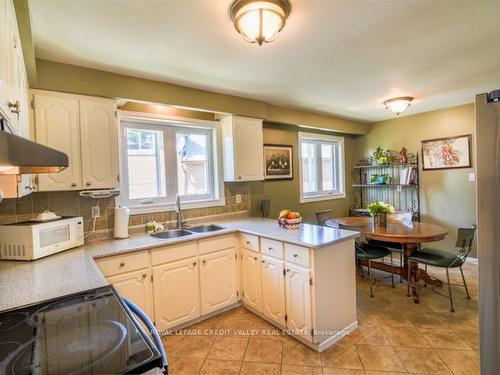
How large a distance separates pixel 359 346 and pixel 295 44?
7.95 feet

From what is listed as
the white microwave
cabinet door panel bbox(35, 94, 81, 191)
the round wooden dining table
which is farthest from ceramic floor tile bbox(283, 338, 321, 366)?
cabinet door panel bbox(35, 94, 81, 191)

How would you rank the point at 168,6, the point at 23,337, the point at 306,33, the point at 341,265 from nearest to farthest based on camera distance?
the point at 23,337, the point at 168,6, the point at 306,33, the point at 341,265

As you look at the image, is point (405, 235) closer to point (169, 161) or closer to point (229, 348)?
point (229, 348)

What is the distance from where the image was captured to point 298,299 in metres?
2.19

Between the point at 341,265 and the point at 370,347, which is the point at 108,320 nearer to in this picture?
the point at 341,265

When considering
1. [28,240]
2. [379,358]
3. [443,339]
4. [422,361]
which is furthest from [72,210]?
[443,339]

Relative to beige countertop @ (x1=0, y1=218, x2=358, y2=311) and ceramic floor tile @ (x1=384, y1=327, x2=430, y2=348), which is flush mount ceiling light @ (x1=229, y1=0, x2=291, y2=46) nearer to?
beige countertop @ (x1=0, y1=218, x2=358, y2=311)

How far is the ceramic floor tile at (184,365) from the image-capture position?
6.36 ft

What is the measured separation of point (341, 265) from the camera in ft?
7.37

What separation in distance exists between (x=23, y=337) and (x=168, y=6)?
5.68ft

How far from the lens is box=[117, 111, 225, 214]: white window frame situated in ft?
9.10

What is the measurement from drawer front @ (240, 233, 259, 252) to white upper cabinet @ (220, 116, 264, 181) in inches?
32.0

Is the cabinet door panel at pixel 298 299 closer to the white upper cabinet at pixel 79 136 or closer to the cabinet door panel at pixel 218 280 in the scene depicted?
the cabinet door panel at pixel 218 280

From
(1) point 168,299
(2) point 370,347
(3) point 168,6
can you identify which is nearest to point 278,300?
(2) point 370,347
